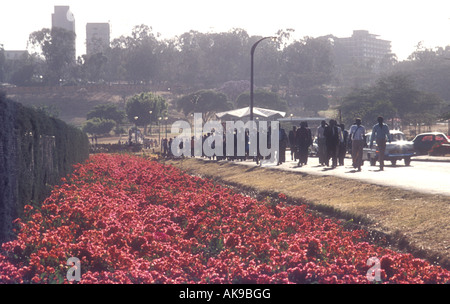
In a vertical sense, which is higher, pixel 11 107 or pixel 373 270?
pixel 11 107

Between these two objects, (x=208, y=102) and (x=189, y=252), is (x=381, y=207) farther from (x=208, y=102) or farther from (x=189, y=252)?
(x=208, y=102)

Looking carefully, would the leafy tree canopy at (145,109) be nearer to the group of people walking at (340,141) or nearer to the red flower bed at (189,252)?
the group of people walking at (340,141)

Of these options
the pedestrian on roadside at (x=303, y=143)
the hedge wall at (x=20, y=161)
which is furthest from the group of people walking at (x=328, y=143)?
the hedge wall at (x=20, y=161)

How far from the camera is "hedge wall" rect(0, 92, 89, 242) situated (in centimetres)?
854

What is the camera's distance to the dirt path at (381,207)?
28.7ft

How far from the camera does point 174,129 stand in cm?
11106

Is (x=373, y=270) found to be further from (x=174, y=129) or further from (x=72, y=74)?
(x=72, y=74)

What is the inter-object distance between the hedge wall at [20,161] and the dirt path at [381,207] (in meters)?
5.23

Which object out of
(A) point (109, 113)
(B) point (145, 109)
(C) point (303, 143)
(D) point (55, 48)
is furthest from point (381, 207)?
(D) point (55, 48)

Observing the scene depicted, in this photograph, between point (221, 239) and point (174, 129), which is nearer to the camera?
point (221, 239)

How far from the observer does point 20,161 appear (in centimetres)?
1006
